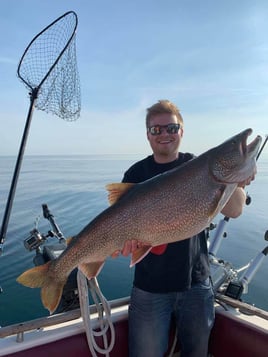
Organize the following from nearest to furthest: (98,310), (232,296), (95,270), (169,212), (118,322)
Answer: (169,212) < (95,270) < (98,310) < (118,322) < (232,296)

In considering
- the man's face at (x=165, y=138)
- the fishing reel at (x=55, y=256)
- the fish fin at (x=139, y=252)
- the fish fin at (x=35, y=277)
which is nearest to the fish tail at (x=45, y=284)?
the fish fin at (x=35, y=277)

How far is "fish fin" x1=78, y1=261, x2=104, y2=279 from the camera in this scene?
296 cm

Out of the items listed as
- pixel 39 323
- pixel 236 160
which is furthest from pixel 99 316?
pixel 236 160

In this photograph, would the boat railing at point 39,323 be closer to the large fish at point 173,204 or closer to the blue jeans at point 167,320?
the large fish at point 173,204

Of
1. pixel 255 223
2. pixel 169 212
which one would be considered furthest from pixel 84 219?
pixel 169 212

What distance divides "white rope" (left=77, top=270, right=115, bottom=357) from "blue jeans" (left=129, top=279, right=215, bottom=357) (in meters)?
0.26

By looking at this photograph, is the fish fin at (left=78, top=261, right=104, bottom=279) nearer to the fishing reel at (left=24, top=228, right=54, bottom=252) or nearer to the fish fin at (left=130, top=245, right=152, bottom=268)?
the fish fin at (left=130, top=245, right=152, bottom=268)

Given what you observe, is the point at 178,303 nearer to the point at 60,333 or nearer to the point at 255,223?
the point at 60,333

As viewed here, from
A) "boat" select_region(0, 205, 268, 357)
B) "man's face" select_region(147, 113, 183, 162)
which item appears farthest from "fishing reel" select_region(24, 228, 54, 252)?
"man's face" select_region(147, 113, 183, 162)

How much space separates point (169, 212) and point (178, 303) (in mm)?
1121

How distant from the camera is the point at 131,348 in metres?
3.35

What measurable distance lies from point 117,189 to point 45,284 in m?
1.03

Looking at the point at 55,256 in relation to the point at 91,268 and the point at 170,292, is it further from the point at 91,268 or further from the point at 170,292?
the point at 170,292

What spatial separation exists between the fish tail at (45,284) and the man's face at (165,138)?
156 centimetres
